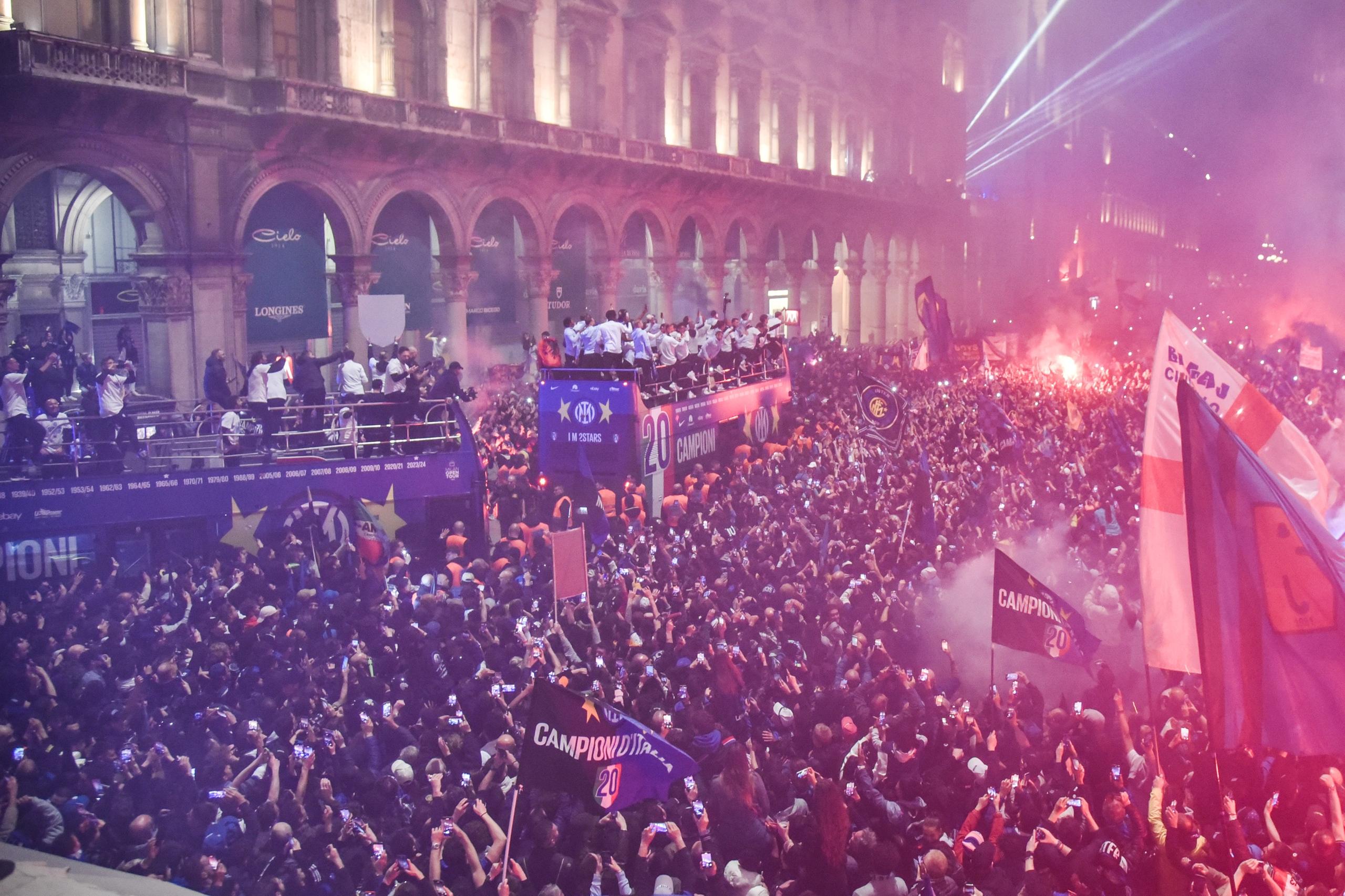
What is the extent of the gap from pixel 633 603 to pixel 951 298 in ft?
184

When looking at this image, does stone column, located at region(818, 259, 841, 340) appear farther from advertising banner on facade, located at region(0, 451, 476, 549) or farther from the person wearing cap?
advertising banner on facade, located at region(0, 451, 476, 549)

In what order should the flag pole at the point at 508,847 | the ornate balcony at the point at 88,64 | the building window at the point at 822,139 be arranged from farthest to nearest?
the building window at the point at 822,139
the ornate balcony at the point at 88,64
the flag pole at the point at 508,847

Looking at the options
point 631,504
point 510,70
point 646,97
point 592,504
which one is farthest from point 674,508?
point 646,97

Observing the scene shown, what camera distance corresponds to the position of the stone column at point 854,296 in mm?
53688

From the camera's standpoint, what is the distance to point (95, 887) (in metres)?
7.89

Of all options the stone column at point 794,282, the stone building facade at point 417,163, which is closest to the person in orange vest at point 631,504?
the stone building facade at point 417,163

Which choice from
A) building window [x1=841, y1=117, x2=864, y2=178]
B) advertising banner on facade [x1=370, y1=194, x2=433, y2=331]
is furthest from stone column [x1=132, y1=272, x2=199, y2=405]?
building window [x1=841, y1=117, x2=864, y2=178]

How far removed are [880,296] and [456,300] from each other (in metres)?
31.7

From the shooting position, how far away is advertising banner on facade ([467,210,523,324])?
111 ft

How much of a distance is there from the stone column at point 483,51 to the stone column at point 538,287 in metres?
4.33

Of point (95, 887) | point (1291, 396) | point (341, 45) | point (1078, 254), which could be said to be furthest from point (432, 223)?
point (1078, 254)

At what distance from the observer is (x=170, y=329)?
24141mm

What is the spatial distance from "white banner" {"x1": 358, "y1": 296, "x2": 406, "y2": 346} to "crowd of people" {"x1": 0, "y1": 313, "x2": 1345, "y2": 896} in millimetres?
11374

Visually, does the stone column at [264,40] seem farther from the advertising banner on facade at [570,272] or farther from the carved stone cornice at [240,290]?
the advertising banner on facade at [570,272]
